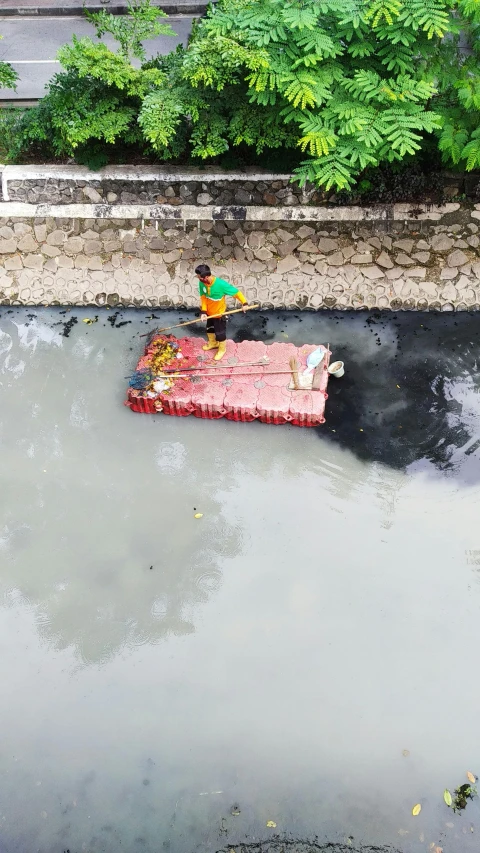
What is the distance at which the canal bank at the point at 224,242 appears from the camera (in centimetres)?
966

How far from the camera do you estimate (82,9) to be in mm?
14477

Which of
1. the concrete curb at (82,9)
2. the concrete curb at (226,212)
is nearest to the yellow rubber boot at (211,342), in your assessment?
the concrete curb at (226,212)

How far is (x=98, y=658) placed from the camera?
671 cm

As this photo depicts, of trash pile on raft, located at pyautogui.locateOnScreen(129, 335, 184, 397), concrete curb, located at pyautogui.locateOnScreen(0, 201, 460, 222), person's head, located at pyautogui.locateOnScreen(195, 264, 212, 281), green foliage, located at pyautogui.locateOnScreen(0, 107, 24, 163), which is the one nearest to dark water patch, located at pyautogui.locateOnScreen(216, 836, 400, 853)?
trash pile on raft, located at pyautogui.locateOnScreen(129, 335, 184, 397)

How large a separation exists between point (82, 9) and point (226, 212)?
27.9ft

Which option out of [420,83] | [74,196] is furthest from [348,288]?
[74,196]

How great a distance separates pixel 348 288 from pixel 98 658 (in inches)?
256

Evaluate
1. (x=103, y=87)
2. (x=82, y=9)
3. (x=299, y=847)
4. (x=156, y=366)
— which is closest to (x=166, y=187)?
(x=103, y=87)

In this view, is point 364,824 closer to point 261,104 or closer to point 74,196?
point 261,104

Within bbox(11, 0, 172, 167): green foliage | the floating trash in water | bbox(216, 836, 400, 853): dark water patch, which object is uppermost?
bbox(11, 0, 172, 167): green foliage

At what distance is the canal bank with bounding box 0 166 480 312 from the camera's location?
31.7 ft

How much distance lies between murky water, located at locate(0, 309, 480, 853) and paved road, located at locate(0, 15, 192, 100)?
6233 millimetres

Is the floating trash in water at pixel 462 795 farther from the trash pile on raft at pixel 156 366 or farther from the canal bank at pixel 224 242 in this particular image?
the canal bank at pixel 224 242

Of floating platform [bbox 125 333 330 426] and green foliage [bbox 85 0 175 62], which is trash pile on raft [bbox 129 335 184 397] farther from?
green foliage [bbox 85 0 175 62]
